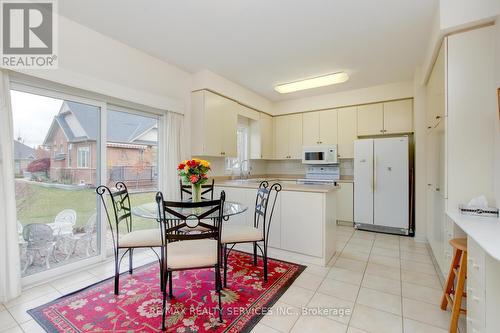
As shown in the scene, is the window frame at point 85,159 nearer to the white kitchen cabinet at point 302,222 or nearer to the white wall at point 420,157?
the white kitchen cabinet at point 302,222

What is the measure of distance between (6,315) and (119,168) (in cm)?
164

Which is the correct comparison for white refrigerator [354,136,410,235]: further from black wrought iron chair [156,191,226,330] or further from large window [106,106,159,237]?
large window [106,106,159,237]

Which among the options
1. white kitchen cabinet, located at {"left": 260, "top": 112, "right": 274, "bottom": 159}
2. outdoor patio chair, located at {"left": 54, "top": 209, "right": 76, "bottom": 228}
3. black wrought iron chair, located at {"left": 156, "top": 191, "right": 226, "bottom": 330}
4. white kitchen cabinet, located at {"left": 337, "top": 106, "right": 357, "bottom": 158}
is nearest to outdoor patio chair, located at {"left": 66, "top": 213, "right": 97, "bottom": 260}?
outdoor patio chair, located at {"left": 54, "top": 209, "right": 76, "bottom": 228}

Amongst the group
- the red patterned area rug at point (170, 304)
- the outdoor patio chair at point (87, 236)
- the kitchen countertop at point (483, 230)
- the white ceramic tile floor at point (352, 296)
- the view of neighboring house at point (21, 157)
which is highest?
the view of neighboring house at point (21, 157)

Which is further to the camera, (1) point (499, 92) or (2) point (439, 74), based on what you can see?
(2) point (439, 74)

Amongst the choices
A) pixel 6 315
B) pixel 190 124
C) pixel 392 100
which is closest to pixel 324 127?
pixel 392 100

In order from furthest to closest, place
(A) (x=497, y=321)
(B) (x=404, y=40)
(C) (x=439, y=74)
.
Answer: (B) (x=404, y=40), (C) (x=439, y=74), (A) (x=497, y=321)

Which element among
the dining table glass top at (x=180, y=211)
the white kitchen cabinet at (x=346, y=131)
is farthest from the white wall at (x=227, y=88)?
the dining table glass top at (x=180, y=211)

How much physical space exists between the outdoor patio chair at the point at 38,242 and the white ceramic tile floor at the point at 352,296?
303 mm

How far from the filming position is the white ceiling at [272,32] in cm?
214

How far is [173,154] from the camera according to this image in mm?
3352

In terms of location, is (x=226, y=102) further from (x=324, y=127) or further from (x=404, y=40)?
(x=404, y=40)

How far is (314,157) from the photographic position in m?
4.80

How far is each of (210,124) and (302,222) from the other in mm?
2027
